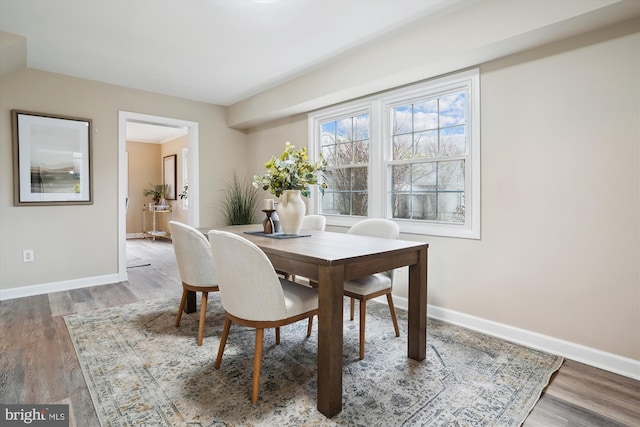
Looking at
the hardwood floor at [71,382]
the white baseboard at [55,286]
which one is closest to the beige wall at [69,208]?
the white baseboard at [55,286]

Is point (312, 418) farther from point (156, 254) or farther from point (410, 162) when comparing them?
point (156, 254)

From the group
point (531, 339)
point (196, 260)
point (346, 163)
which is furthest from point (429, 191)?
point (196, 260)

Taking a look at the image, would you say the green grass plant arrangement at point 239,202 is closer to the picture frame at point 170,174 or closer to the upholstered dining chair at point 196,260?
the upholstered dining chair at point 196,260

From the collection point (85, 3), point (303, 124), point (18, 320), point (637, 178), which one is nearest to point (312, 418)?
point (637, 178)

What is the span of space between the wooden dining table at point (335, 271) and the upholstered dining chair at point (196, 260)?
1.24ft

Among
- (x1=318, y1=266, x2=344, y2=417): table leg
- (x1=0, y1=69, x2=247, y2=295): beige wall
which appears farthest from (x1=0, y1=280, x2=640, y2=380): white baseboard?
(x1=318, y1=266, x2=344, y2=417): table leg

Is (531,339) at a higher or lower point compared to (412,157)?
lower

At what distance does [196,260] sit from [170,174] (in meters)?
6.53

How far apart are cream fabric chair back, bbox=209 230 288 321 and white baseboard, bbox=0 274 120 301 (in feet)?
9.91

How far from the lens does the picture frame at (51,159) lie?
348cm

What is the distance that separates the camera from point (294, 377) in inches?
77.9

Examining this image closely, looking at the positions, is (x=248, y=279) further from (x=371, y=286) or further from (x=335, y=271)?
(x=371, y=286)

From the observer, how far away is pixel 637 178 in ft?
6.56

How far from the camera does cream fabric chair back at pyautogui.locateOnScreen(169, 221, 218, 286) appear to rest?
236cm
